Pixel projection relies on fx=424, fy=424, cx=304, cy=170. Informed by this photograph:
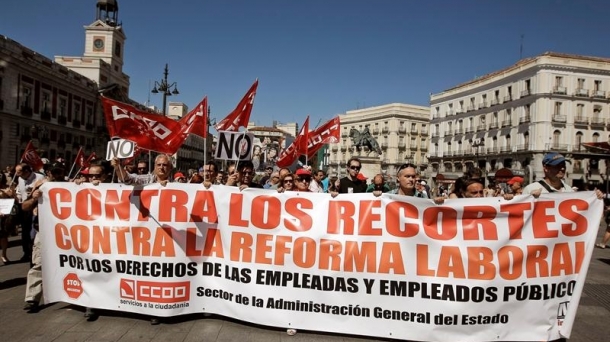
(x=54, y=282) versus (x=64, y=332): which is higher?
(x=54, y=282)

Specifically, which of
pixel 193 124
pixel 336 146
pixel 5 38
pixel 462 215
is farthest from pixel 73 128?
pixel 336 146

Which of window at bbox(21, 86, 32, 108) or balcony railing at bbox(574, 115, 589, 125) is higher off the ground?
balcony railing at bbox(574, 115, 589, 125)

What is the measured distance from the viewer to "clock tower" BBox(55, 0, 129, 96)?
57469mm

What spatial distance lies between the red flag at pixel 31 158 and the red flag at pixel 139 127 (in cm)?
466

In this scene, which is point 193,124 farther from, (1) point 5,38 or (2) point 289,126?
(2) point 289,126

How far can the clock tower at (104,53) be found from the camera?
57.5 metres

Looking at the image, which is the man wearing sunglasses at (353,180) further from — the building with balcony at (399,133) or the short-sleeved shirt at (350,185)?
the building with balcony at (399,133)

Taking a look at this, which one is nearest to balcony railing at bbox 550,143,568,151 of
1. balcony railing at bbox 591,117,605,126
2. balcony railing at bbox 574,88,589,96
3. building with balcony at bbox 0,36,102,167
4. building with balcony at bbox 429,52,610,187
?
building with balcony at bbox 429,52,610,187

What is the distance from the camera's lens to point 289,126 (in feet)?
520

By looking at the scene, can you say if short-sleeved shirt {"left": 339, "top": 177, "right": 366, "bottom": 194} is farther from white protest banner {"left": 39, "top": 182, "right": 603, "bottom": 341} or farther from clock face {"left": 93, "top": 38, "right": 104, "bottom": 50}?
clock face {"left": 93, "top": 38, "right": 104, "bottom": 50}

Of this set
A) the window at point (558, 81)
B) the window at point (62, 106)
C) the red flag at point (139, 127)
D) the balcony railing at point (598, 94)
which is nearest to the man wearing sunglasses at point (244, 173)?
the red flag at point (139, 127)

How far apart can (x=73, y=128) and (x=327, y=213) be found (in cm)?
5084

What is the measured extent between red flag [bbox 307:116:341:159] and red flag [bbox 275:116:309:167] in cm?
53

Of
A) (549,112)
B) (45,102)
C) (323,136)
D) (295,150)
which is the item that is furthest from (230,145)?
(549,112)
